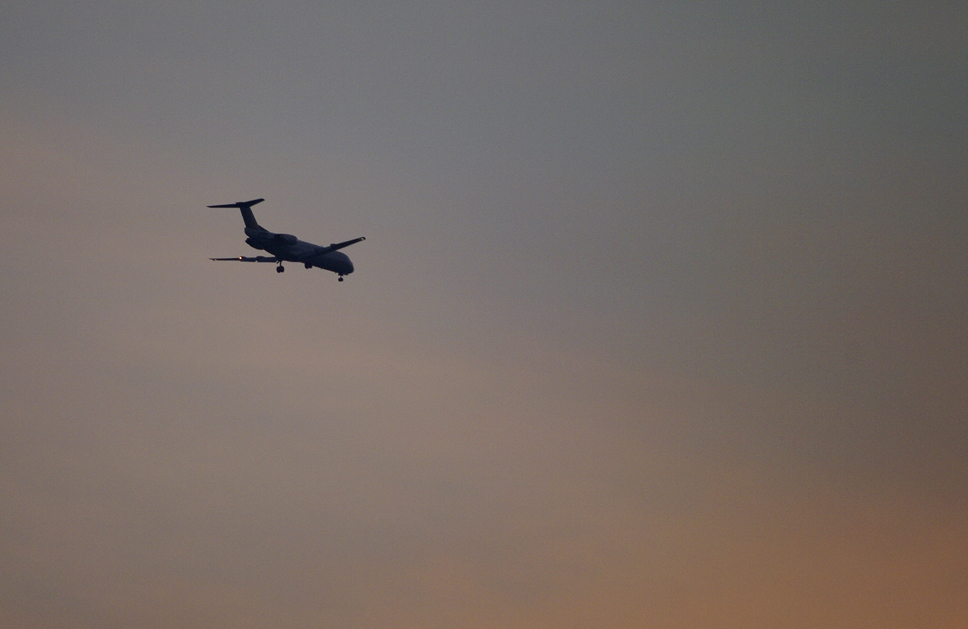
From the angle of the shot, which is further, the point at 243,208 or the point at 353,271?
the point at 353,271

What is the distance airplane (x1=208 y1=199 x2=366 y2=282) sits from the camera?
121 metres

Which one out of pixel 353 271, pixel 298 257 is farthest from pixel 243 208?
pixel 353 271

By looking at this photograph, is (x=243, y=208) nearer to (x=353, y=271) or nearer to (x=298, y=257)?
(x=298, y=257)

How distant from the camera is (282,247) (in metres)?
123

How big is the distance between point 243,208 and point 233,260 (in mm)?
9107

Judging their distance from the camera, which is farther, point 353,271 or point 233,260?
point 353,271

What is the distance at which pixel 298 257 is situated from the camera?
125562 millimetres

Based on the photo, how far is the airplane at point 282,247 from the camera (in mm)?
120688

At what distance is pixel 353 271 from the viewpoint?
5453 inches

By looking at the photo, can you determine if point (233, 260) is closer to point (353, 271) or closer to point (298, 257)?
point (298, 257)

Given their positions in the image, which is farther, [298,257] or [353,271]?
[353,271]

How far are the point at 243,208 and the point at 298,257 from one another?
343 inches

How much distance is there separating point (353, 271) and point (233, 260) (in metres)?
16.0

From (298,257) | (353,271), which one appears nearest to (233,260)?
(298,257)
